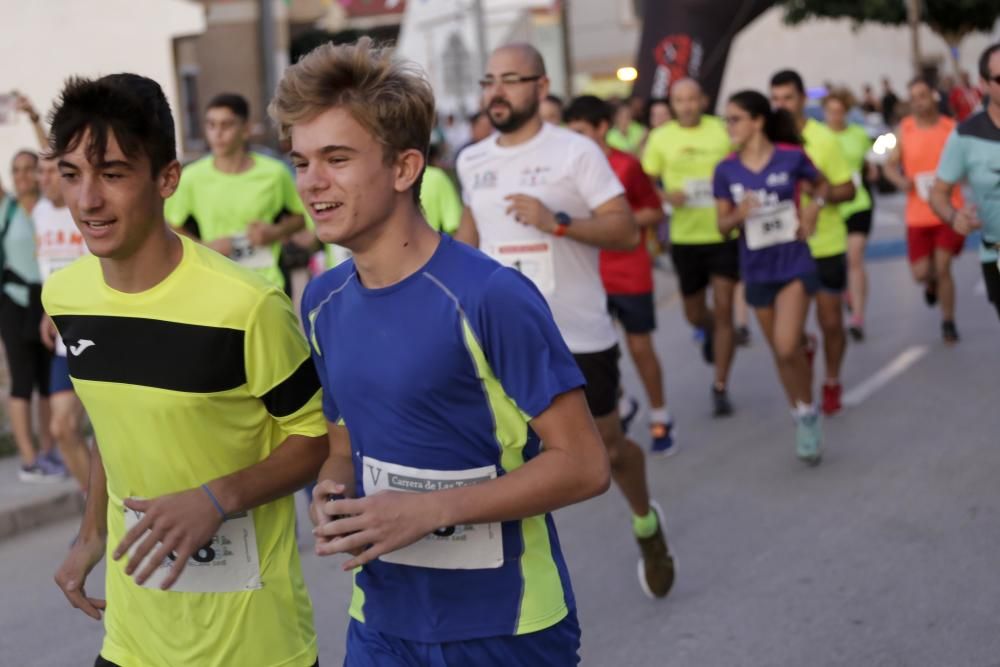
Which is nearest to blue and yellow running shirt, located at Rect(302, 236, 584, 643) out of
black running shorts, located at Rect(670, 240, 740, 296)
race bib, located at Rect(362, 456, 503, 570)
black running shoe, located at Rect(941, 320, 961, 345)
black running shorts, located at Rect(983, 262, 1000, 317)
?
race bib, located at Rect(362, 456, 503, 570)

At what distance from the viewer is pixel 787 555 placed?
6207 millimetres

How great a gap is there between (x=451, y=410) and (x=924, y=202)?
8610 mm

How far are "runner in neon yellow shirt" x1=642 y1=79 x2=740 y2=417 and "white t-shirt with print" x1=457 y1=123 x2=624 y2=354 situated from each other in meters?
3.65

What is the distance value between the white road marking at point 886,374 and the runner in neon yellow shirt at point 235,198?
12.7 ft

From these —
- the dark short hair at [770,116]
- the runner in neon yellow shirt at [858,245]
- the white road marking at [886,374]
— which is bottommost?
the white road marking at [886,374]

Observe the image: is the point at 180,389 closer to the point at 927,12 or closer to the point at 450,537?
the point at 450,537

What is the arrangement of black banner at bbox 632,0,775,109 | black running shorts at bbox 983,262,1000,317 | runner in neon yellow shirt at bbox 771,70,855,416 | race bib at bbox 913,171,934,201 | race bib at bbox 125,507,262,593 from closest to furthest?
race bib at bbox 125,507,262,593 → black running shorts at bbox 983,262,1000,317 → runner in neon yellow shirt at bbox 771,70,855,416 → race bib at bbox 913,171,934,201 → black banner at bbox 632,0,775,109

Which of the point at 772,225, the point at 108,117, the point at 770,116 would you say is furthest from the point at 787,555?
the point at 108,117

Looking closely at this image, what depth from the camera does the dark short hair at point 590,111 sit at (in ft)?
28.1

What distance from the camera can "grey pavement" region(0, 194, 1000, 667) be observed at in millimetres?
5160

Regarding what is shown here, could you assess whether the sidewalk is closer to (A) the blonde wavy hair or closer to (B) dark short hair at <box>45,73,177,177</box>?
(B) dark short hair at <box>45,73,177,177</box>

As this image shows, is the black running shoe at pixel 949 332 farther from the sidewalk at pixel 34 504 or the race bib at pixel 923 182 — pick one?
the sidewalk at pixel 34 504

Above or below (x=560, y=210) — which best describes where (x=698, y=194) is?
below

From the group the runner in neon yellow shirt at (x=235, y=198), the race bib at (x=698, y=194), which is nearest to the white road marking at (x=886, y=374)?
the race bib at (x=698, y=194)
